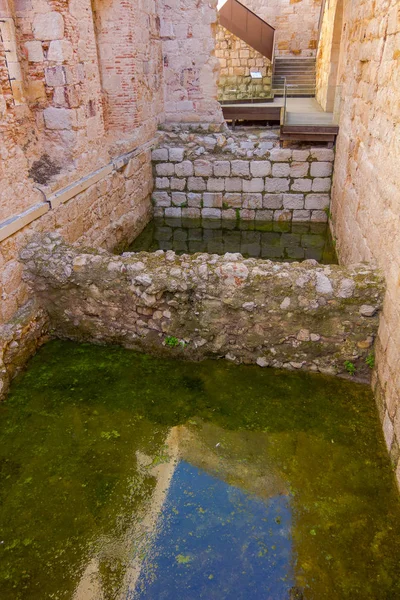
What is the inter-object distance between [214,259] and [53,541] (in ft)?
9.68

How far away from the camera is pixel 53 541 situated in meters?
2.94

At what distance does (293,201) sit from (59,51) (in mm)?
4978

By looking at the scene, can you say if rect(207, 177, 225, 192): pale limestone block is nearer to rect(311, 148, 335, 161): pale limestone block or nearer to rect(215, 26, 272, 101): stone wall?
rect(311, 148, 335, 161): pale limestone block

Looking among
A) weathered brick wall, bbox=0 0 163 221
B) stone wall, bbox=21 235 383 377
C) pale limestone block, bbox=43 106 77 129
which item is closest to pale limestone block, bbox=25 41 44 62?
weathered brick wall, bbox=0 0 163 221

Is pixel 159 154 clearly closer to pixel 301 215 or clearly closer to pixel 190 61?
pixel 190 61

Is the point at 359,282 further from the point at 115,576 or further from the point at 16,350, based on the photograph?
the point at 16,350

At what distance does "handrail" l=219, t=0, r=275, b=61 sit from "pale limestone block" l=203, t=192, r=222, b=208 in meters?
8.19

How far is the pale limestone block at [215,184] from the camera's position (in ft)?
28.6

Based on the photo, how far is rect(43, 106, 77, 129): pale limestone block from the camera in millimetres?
5656

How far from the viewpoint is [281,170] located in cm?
845

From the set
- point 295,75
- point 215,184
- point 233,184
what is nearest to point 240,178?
point 233,184

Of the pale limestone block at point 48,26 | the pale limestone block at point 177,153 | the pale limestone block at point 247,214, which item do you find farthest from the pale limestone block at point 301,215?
the pale limestone block at point 48,26

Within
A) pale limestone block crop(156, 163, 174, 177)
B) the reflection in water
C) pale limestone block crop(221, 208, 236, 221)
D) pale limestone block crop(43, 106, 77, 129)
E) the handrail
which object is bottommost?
the reflection in water

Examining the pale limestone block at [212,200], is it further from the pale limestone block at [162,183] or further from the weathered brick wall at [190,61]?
the weathered brick wall at [190,61]
